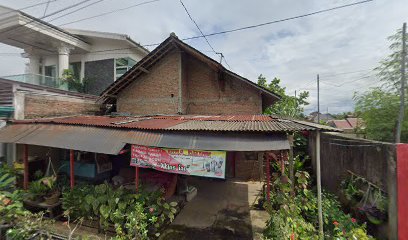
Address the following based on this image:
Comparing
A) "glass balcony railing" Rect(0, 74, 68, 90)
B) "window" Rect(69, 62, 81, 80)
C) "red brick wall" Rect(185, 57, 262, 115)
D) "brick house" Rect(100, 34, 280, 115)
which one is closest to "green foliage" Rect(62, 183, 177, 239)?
"brick house" Rect(100, 34, 280, 115)

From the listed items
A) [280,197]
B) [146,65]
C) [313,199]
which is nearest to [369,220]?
[313,199]

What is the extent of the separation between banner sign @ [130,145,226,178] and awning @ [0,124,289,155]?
0.29 meters

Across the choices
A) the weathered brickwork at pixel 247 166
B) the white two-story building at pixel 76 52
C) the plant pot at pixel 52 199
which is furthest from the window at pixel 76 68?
the weathered brickwork at pixel 247 166

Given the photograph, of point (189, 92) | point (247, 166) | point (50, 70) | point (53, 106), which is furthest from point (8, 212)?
point (50, 70)

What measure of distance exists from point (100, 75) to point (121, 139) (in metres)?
10.7

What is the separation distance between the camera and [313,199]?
5387 mm

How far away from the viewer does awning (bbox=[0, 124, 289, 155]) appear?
448cm

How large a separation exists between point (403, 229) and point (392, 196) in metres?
0.64

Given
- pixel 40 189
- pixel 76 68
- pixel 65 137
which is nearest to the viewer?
pixel 65 137

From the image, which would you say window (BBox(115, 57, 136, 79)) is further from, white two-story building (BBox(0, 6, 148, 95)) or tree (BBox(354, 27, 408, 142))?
tree (BBox(354, 27, 408, 142))

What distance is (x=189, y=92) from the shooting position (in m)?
10.9

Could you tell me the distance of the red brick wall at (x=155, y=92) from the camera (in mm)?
10227

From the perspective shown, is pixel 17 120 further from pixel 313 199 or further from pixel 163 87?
pixel 313 199

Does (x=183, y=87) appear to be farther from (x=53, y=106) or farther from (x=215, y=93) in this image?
(x=53, y=106)
